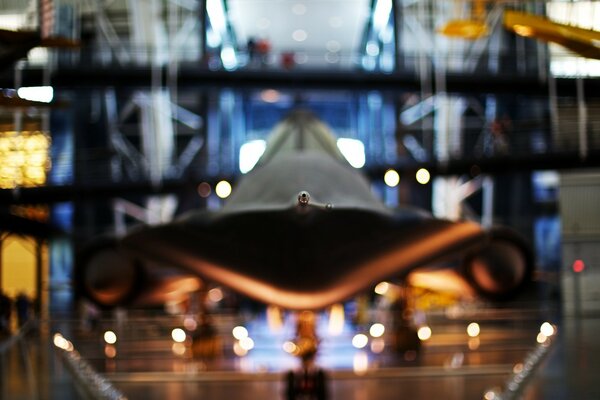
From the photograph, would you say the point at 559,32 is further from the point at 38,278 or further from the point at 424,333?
the point at 38,278

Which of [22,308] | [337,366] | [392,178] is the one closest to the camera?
[337,366]

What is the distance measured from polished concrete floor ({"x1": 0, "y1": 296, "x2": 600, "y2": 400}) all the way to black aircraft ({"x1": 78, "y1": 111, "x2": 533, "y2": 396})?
1.33 m

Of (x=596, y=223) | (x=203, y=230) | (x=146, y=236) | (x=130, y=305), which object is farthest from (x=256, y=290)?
(x=596, y=223)

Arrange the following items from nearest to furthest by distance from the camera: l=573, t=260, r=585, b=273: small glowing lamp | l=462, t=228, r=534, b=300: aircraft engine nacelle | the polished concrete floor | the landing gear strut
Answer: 1. the landing gear strut
2. the polished concrete floor
3. l=462, t=228, r=534, b=300: aircraft engine nacelle
4. l=573, t=260, r=585, b=273: small glowing lamp

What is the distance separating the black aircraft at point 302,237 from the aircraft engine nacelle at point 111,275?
6.06ft

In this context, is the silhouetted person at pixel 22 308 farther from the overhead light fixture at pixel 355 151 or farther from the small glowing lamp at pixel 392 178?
the small glowing lamp at pixel 392 178

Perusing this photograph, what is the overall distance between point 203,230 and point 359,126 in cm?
2603

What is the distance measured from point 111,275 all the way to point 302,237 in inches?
177

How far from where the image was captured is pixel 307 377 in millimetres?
7855

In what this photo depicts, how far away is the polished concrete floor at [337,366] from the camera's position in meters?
8.80

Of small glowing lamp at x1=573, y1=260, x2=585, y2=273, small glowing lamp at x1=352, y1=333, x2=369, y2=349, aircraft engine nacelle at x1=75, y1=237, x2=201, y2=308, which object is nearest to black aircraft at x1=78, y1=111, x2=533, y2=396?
aircraft engine nacelle at x1=75, y1=237, x2=201, y2=308

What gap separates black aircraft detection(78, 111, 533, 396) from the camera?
21.5 ft

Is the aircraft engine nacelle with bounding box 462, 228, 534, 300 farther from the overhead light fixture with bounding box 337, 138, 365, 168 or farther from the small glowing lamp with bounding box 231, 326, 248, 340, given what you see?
the small glowing lamp with bounding box 231, 326, 248, 340

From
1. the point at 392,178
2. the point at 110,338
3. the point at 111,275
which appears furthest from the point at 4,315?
the point at 111,275
